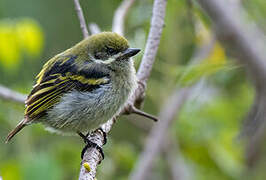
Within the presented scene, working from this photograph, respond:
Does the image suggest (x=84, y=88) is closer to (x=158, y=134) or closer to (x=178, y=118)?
(x=158, y=134)

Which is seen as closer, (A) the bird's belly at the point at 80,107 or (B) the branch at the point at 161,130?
(A) the bird's belly at the point at 80,107

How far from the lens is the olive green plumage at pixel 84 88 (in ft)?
10.9

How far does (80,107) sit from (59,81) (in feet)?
0.90

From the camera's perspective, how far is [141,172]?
3850 mm

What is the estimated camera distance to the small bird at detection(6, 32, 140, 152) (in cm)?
332

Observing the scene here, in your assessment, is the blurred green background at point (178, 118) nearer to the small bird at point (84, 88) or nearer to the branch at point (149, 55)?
the branch at point (149, 55)

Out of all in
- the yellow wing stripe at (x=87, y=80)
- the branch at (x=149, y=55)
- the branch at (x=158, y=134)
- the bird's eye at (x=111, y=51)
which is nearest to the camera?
the branch at (x=149, y=55)

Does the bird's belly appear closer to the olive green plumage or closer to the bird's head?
the olive green plumage

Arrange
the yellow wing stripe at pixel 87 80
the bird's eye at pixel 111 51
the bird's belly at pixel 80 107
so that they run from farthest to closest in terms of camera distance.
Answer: the bird's eye at pixel 111 51, the yellow wing stripe at pixel 87 80, the bird's belly at pixel 80 107

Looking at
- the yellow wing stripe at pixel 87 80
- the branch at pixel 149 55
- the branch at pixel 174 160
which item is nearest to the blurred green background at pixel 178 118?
the branch at pixel 174 160

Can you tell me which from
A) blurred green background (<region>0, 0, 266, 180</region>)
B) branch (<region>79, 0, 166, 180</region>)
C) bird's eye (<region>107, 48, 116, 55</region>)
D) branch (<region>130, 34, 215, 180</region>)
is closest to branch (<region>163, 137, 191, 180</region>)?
blurred green background (<region>0, 0, 266, 180</region>)

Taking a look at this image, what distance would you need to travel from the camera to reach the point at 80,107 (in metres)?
3.44

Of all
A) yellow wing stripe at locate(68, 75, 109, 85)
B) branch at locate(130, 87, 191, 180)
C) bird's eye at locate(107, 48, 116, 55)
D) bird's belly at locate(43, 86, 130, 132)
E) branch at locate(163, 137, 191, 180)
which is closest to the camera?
bird's belly at locate(43, 86, 130, 132)

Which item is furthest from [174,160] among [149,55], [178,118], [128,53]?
[149,55]
